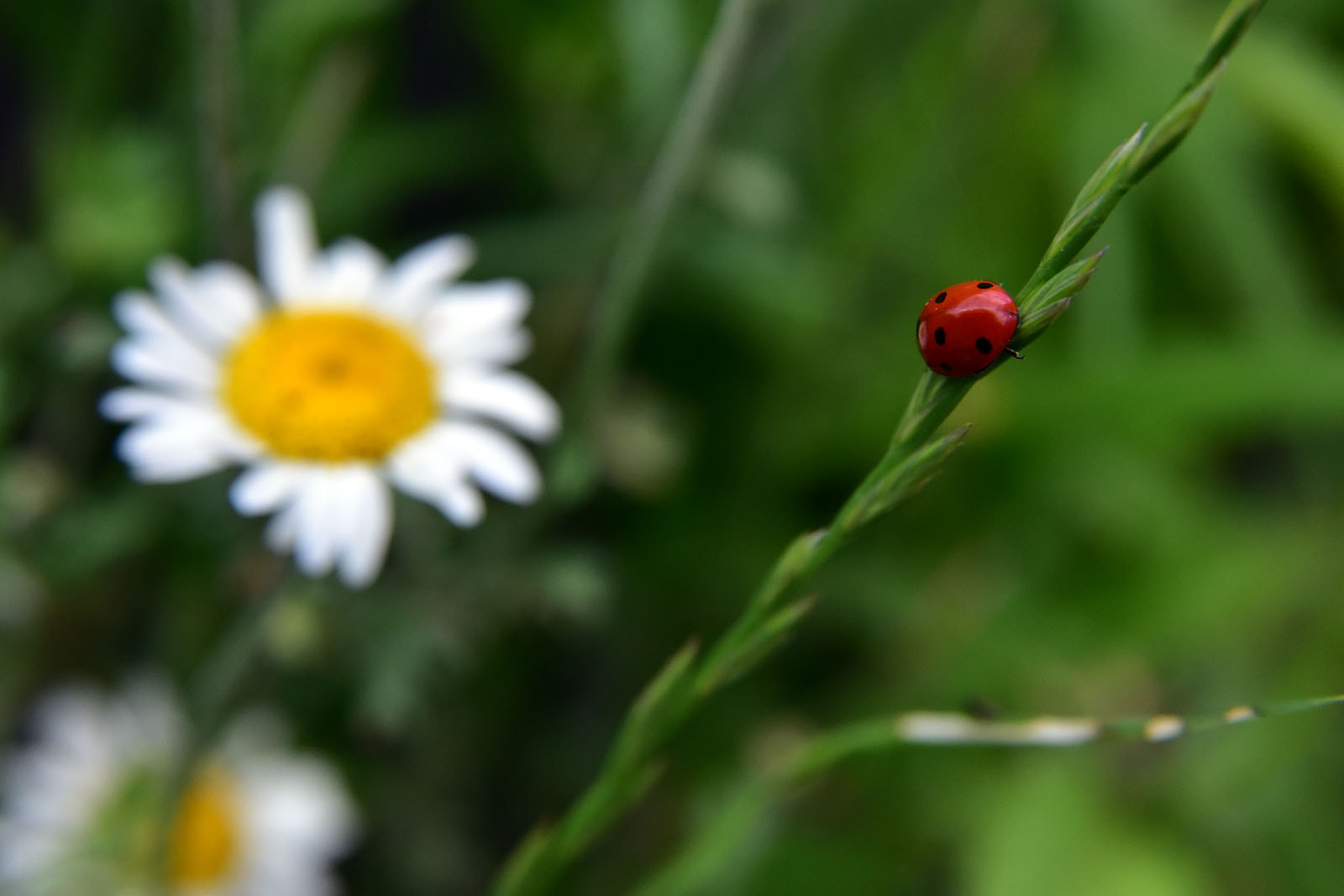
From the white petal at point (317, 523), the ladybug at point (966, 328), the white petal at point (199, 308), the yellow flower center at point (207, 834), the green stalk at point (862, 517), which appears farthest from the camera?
the yellow flower center at point (207, 834)

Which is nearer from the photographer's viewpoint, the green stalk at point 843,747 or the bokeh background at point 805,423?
the green stalk at point 843,747


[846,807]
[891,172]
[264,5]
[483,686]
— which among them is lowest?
[846,807]

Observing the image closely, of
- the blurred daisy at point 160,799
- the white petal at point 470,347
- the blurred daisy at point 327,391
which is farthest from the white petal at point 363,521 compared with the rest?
the blurred daisy at point 160,799

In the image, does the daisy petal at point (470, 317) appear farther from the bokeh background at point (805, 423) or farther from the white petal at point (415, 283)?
the bokeh background at point (805, 423)

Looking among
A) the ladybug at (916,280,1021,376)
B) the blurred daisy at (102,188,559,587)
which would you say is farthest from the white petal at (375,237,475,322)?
the ladybug at (916,280,1021,376)

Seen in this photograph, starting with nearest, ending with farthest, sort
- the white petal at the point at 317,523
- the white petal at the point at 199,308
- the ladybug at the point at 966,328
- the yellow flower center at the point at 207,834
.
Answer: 1. the ladybug at the point at 966,328
2. the white petal at the point at 317,523
3. the white petal at the point at 199,308
4. the yellow flower center at the point at 207,834

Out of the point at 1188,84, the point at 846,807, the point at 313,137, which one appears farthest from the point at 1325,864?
the point at 313,137

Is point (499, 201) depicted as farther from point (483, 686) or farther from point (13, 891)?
point (13, 891)

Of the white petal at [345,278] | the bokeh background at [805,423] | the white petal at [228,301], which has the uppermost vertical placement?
the white petal at [228,301]
